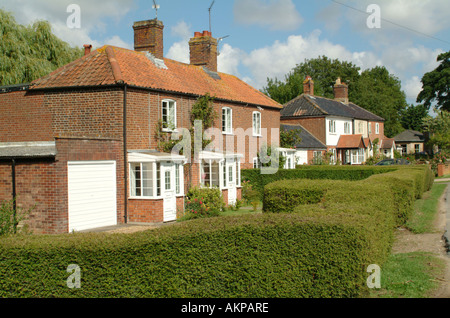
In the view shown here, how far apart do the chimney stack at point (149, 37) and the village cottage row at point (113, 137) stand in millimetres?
53

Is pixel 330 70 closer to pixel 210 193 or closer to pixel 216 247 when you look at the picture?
pixel 210 193

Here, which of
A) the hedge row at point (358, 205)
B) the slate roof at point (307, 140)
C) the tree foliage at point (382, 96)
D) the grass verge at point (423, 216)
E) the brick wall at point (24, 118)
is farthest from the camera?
the tree foliage at point (382, 96)

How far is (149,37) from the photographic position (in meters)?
24.2

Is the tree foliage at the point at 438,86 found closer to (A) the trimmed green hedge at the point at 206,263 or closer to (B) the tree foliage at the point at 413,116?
(B) the tree foliage at the point at 413,116

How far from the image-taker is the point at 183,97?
2297 centimetres

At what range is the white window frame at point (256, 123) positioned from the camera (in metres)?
30.0

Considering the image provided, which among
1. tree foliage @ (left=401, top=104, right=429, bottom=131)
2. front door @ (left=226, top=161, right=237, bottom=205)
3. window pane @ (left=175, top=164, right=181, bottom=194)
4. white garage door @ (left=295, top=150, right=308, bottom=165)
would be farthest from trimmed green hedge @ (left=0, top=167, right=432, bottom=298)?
tree foliage @ (left=401, top=104, right=429, bottom=131)

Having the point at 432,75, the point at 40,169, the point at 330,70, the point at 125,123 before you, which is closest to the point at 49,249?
the point at 40,169

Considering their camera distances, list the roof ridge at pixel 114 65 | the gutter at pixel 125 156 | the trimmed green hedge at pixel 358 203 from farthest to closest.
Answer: the roof ridge at pixel 114 65
the gutter at pixel 125 156
the trimmed green hedge at pixel 358 203

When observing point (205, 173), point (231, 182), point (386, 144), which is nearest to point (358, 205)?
point (205, 173)

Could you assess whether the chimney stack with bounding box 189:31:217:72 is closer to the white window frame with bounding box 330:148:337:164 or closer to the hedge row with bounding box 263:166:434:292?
the hedge row with bounding box 263:166:434:292

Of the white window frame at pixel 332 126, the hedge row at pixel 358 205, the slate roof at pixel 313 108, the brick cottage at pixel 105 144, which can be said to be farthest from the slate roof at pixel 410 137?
the hedge row at pixel 358 205

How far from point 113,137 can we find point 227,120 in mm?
9522

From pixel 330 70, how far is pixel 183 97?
70616mm
